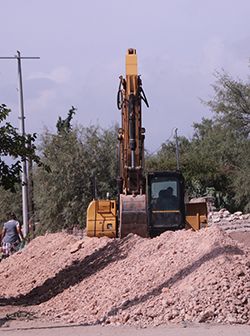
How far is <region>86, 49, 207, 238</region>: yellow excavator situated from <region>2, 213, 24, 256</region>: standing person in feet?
14.4

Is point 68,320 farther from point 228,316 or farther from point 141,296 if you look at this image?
point 228,316

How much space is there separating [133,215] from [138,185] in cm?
92

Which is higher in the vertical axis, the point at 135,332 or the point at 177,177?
the point at 177,177

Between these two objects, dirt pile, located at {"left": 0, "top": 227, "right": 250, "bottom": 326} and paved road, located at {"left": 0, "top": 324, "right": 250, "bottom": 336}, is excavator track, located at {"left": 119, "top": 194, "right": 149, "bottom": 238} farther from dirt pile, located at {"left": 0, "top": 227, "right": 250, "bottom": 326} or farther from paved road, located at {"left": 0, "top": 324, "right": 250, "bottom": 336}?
paved road, located at {"left": 0, "top": 324, "right": 250, "bottom": 336}

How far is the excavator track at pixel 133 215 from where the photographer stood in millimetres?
22544

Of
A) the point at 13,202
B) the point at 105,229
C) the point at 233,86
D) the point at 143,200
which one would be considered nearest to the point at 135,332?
the point at 143,200

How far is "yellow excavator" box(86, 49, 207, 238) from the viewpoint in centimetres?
2255

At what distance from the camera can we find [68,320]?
14141mm

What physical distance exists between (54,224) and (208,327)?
2468cm

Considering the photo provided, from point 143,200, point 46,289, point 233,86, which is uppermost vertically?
point 233,86

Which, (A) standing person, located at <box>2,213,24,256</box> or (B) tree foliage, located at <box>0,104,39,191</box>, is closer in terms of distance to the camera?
(B) tree foliage, located at <box>0,104,39,191</box>

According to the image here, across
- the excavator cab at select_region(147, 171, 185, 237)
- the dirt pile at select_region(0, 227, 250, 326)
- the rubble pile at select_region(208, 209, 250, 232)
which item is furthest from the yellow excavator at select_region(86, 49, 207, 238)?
the rubble pile at select_region(208, 209, 250, 232)

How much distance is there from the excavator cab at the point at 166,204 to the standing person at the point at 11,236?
555cm

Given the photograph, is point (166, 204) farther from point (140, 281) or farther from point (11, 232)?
point (140, 281)
